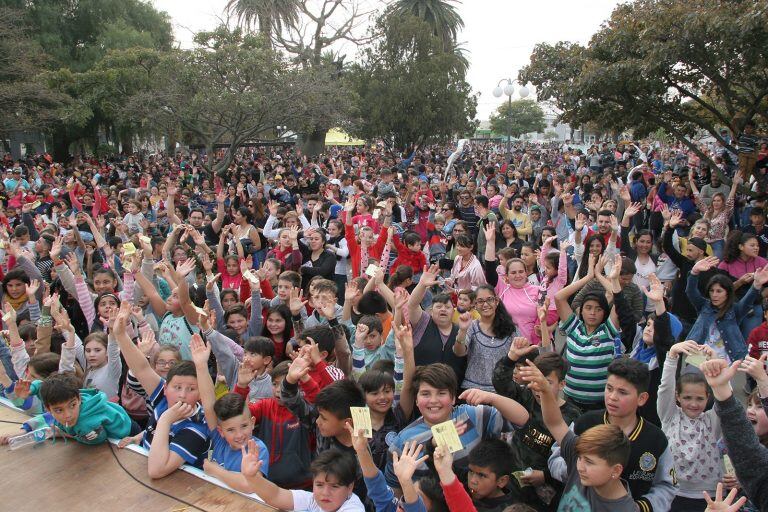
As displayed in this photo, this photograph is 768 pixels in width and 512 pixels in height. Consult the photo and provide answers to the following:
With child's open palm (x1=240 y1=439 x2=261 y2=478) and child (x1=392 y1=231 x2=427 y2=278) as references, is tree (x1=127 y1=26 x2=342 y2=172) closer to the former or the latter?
child (x1=392 y1=231 x2=427 y2=278)

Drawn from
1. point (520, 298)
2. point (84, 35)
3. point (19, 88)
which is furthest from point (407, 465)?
point (84, 35)

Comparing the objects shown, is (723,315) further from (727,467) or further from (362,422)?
(362,422)

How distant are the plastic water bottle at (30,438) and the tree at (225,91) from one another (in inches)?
545

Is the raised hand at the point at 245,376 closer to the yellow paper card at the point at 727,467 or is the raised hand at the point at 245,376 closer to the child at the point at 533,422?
the child at the point at 533,422

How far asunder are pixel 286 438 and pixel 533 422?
142 centimetres

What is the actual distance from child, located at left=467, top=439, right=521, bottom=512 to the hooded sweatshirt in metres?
1.96

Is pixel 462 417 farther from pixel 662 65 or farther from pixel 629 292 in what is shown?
pixel 662 65

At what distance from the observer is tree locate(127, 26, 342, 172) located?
52.0 feet

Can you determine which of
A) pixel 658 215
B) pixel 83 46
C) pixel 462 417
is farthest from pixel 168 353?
pixel 83 46

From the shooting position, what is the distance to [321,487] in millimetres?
2596

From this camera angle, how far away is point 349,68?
88.3ft

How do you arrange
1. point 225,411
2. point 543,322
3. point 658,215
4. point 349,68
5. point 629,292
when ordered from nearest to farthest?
1. point 225,411
2. point 543,322
3. point 629,292
4. point 658,215
5. point 349,68

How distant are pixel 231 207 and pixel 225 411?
918cm

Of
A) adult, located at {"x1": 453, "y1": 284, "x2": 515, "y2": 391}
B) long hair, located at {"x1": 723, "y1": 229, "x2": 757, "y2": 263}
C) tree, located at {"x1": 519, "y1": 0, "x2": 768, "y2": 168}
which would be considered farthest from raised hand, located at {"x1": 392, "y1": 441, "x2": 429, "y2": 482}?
tree, located at {"x1": 519, "y1": 0, "x2": 768, "y2": 168}
